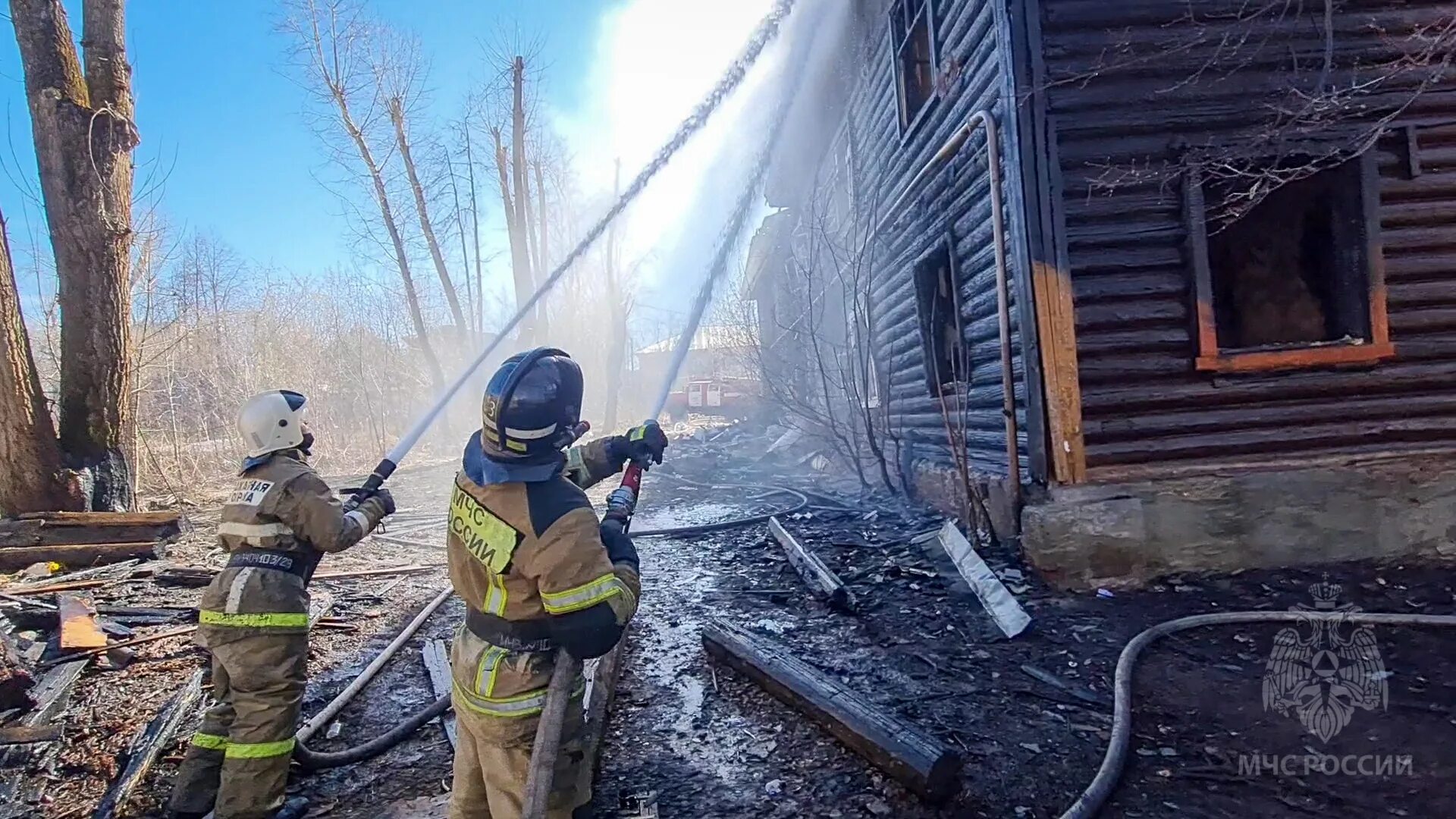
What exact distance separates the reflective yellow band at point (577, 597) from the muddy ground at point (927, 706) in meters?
1.40

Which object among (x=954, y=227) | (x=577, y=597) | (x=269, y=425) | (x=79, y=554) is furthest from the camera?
(x=954, y=227)

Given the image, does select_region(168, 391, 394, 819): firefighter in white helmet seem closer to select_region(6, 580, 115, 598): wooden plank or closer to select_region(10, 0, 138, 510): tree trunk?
select_region(6, 580, 115, 598): wooden plank

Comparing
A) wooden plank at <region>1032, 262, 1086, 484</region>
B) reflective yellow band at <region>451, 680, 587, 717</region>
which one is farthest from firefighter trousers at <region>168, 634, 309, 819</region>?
wooden plank at <region>1032, 262, 1086, 484</region>

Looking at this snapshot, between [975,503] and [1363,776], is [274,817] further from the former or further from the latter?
[975,503]

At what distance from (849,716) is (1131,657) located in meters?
1.62

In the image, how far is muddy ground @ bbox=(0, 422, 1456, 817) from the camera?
9.51 feet

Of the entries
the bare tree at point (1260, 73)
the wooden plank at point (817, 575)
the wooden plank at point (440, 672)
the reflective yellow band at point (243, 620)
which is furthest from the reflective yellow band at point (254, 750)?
the bare tree at point (1260, 73)

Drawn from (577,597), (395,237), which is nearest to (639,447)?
(577,597)

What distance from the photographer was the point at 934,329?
777cm

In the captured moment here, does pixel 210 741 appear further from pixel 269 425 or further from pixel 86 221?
pixel 86 221

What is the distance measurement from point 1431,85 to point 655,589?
23.2 ft

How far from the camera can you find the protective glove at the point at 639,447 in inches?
117

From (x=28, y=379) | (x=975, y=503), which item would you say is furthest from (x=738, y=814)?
(x=28, y=379)

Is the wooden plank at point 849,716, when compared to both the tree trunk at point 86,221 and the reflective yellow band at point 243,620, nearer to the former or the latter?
the reflective yellow band at point 243,620
